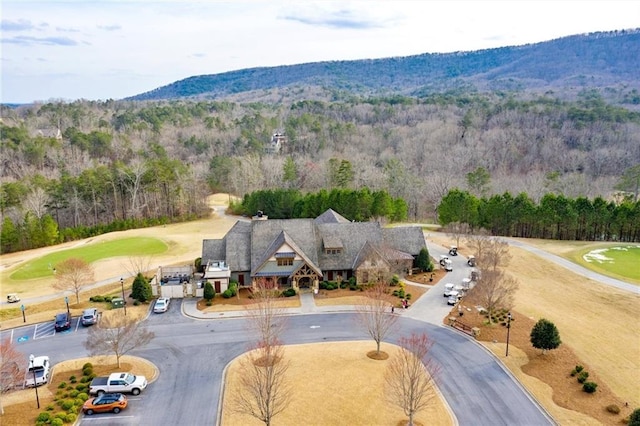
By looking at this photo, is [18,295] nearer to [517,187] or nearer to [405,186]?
[405,186]

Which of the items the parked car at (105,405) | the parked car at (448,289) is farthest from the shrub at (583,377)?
the parked car at (105,405)

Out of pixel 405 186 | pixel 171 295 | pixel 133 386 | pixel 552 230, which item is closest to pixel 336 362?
pixel 133 386

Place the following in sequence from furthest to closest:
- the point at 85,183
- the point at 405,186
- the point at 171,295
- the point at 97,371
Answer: the point at 405,186 < the point at 85,183 < the point at 171,295 < the point at 97,371

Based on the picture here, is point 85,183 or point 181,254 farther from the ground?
point 85,183

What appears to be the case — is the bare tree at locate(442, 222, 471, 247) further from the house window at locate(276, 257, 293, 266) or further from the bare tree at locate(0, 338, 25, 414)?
the bare tree at locate(0, 338, 25, 414)

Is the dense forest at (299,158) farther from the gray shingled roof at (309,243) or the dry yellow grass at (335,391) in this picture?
the dry yellow grass at (335,391)

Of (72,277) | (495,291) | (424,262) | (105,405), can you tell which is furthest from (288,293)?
(72,277)
